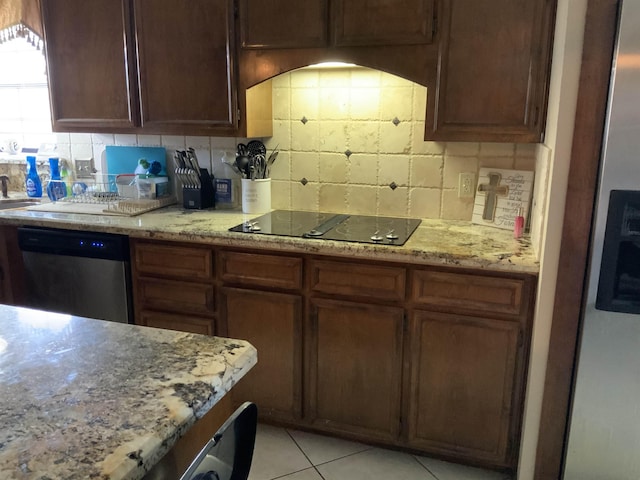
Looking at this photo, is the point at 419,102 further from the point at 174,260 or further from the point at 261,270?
the point at 174,260

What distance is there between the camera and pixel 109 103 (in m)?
2.66

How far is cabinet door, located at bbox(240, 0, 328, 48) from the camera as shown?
2.20m

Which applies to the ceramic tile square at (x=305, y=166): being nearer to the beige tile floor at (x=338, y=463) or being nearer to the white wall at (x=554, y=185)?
the white wall at (x=554, y=185)

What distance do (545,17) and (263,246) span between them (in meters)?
1.37

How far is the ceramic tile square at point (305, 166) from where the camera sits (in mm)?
2689

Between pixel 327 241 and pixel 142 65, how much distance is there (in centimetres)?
128

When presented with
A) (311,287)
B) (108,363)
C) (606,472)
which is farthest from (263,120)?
(606,472)

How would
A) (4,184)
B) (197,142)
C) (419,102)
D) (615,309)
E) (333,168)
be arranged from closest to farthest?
(615,309) → (419,102) → (333,168) → (197,142) → (4,184)

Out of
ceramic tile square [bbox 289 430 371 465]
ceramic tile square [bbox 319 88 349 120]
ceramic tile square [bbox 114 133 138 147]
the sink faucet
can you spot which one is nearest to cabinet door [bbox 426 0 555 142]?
ceramic tile square [bbox 319 88 349 120]

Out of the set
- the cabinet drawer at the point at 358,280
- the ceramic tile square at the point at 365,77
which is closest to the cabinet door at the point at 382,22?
the ceramic tile square at the point at 365,77

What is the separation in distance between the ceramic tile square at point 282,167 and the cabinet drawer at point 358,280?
0.77 meters

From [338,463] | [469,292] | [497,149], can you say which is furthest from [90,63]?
[338,463]

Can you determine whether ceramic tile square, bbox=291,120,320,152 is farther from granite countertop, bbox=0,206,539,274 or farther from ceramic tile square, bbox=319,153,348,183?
granite countertop, bbox=0,206,539,274

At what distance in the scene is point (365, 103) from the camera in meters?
2.54
